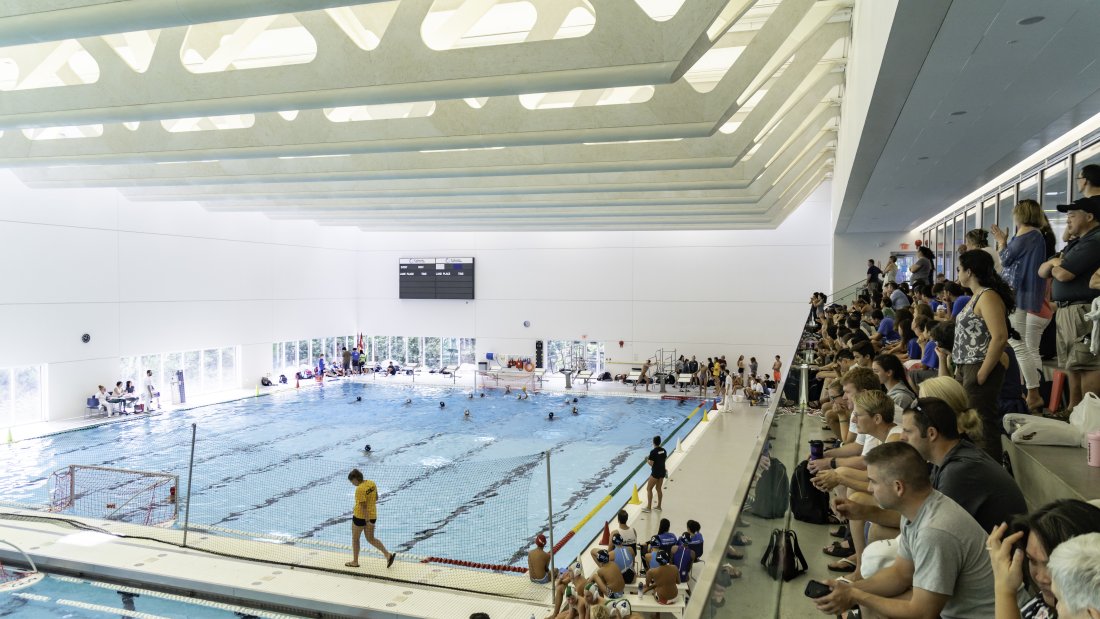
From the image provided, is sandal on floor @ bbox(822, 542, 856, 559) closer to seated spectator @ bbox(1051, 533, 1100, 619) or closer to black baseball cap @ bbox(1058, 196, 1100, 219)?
seated spectator @ bbox(1051, 533, 1100, 619)

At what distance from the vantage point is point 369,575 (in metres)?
8.84

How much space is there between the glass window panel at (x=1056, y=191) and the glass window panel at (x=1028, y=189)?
0.31m

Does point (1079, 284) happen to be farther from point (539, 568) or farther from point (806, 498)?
point (539, 568)

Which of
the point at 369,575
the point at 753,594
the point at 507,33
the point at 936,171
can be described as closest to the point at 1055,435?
the point at 753,594

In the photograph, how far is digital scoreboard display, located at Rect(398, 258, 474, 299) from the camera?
30188 millimetres

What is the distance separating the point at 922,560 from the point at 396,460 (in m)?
15.9

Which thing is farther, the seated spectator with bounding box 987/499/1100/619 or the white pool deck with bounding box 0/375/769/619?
the white pool deck with bounding box 0/375/769/619

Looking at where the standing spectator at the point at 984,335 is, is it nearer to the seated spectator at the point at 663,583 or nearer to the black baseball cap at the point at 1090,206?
the black baseball cap at the point at 1090,206

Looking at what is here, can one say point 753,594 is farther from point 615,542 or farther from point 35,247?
point 35,247

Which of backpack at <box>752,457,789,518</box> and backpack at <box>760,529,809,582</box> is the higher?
backpack at <box>752,457,789,518</box>

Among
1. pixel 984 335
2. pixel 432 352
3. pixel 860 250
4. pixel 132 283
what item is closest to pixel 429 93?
pixel 984 335

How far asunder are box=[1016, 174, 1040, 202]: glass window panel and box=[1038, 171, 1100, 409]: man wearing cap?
6500 mm

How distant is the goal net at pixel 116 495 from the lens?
38.9 feet

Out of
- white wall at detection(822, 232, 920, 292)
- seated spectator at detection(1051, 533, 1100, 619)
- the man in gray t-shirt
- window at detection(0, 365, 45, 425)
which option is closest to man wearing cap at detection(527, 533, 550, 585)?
the man in gray t-shirt
